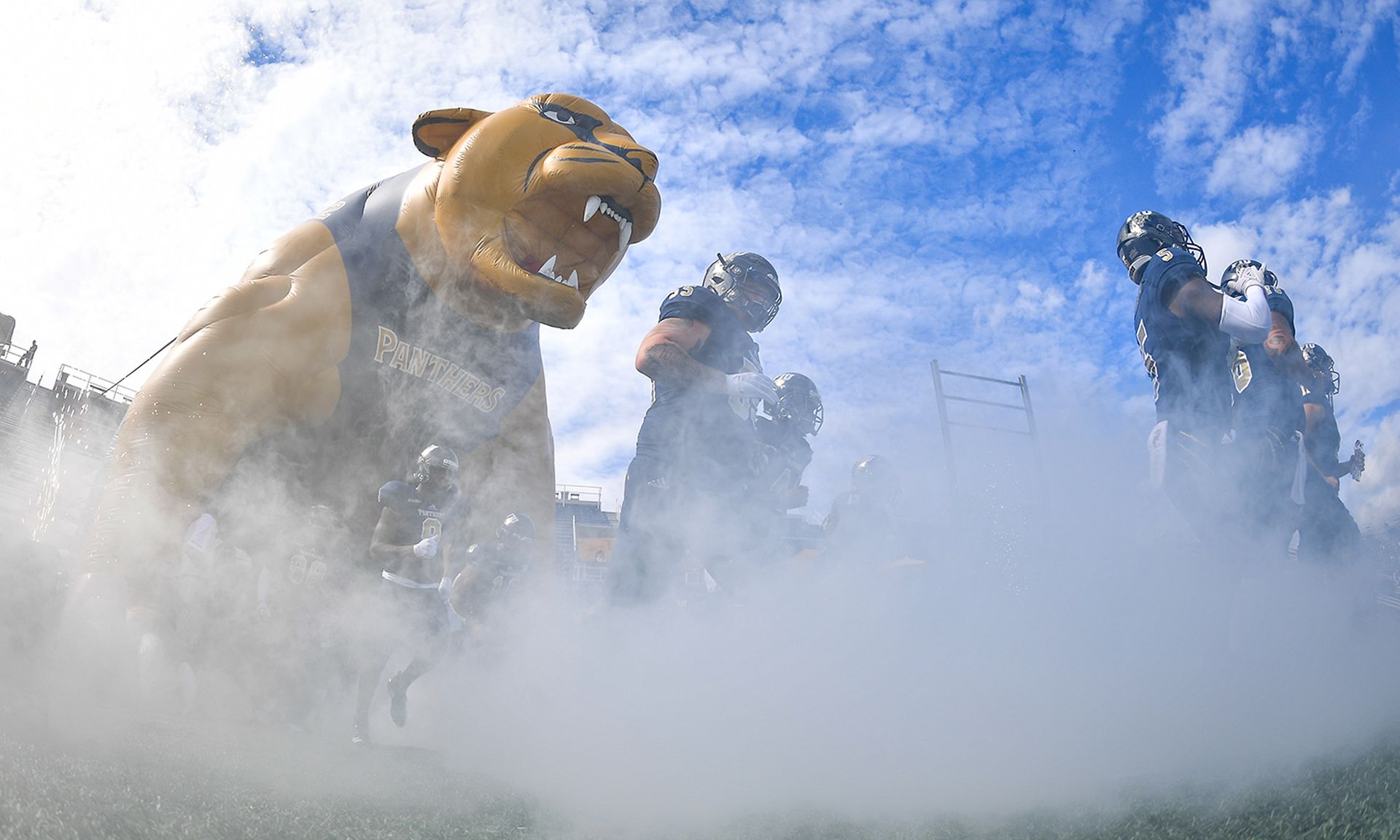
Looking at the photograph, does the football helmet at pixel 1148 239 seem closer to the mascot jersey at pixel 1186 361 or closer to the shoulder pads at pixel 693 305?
the mascot jersey at pixel 1186 361

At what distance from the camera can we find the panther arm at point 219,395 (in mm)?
2367

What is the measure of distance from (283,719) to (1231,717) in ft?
9.89

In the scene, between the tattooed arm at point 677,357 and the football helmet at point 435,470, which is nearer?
the football helmet at point 435,470

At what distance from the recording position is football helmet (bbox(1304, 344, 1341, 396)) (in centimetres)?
432

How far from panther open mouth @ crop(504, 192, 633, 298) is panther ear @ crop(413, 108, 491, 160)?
0.50 metres

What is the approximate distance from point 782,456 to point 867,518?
2.54 ft

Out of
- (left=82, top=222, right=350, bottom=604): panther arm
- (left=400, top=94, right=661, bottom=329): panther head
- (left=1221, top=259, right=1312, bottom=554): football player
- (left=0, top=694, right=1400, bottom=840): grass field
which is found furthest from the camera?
(left=1221, top=259, right=1312, bottom=554): football player

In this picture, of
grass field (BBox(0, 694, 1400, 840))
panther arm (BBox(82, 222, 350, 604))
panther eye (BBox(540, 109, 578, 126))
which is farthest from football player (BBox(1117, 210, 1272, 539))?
panther arm (BBox(82, 222, 350, 604))

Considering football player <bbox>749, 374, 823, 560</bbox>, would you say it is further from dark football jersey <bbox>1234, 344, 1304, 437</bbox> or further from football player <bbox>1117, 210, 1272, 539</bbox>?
dark football jersey <bbox>1234, 344, 1304, 437</bbox>

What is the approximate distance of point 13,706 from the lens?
1.99 meters

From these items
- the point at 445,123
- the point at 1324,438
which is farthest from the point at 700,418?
the point at 1324,438

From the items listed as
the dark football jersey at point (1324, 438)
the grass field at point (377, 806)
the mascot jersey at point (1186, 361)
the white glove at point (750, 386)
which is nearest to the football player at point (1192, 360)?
the mascot jersey at point (1186, 361)

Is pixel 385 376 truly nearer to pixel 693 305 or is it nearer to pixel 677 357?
pixel 677 357

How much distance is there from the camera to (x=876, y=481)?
508 cm
